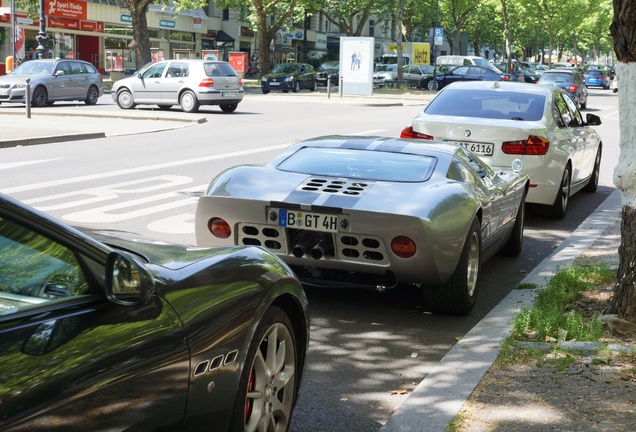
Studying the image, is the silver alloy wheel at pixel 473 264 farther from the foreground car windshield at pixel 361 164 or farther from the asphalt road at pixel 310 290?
the foreground car windshield at pixel 361 164

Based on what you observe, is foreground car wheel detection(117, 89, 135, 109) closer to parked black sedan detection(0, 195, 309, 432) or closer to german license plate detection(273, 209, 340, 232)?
german license plate detection(273, 209, 340, 232)

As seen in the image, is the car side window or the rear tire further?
the car side window

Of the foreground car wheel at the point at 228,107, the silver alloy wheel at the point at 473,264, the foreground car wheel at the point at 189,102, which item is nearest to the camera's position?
the silver alloy wheel at the point at 473,264

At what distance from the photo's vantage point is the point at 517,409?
4.61 metres

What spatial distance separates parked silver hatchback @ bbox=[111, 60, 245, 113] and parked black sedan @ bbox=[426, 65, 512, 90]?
21.1m

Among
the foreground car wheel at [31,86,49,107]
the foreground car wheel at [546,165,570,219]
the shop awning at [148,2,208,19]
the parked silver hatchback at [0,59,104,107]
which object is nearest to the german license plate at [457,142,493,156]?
the foreground car wheel at [546,165,570,219]

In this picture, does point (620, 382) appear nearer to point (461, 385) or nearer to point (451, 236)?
point (461, 385)

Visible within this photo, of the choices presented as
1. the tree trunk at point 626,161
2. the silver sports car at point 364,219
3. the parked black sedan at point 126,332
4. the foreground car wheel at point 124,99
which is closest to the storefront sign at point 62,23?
the foreground car wheel at point 124,99

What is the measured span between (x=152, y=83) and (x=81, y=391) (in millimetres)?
29087

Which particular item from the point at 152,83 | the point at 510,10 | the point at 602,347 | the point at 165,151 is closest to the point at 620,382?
the point at 602,347

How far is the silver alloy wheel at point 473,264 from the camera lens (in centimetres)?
691

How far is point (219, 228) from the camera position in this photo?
6.73m

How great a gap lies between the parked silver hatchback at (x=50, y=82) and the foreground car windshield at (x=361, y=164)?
2482cm

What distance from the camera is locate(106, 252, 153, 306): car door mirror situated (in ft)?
9.34
